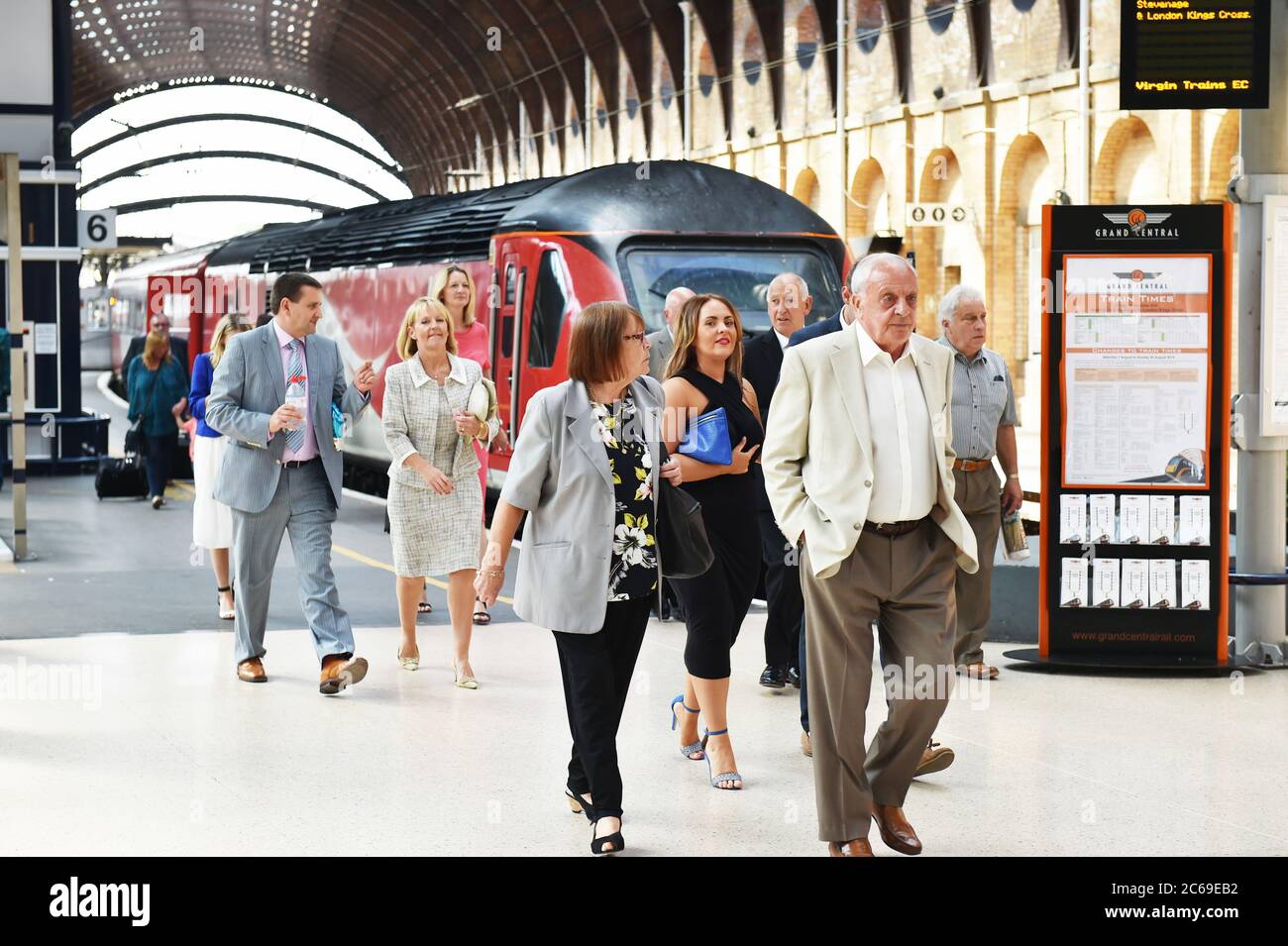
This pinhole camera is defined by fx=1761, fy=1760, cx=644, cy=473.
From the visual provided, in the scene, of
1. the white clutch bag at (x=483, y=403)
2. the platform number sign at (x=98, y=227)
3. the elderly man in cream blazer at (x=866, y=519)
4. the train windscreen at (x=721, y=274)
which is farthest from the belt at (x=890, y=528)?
the platform number sign at (x=98, y=227)

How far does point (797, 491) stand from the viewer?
5.54 metres

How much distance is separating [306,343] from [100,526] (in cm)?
756

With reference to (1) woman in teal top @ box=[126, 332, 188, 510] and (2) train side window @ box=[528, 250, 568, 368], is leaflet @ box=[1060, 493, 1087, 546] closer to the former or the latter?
(2) train side window @ box=[528, 250, 568, 368]

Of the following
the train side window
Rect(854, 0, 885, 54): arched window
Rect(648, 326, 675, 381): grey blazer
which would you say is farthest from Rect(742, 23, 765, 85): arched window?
Rect(648, 326, 675, 381): grey blazer

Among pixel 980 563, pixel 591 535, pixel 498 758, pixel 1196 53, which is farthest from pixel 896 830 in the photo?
pixel 1196 53

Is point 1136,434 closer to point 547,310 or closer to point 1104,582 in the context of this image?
point 1104,582

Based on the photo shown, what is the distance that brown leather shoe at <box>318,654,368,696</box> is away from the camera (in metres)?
8.14

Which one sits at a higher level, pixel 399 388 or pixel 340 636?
pixel 399 388

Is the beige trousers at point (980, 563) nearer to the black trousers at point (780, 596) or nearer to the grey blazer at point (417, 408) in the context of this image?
the black trousers at point (780, 596)

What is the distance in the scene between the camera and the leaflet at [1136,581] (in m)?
8.79

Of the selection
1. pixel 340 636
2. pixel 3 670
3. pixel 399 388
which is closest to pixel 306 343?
pixel 399 388

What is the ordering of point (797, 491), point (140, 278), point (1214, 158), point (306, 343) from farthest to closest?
point (140, 278), point (1214, 158), point (306, 343), point (797, 491)
